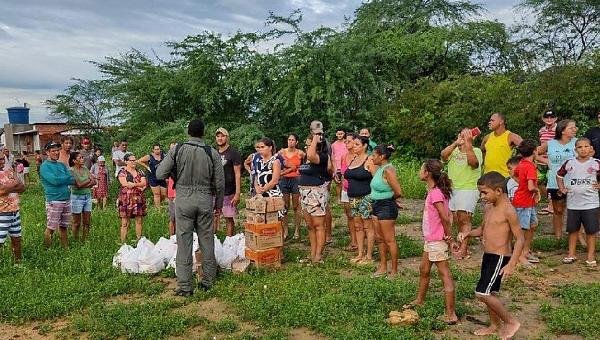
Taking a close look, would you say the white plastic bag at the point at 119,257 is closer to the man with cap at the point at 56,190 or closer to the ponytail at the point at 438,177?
the man with cap at the point at 56,190

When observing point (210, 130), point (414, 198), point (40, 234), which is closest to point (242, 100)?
point (210, 130)

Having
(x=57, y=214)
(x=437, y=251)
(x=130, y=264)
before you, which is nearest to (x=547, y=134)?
(x=437, y=251)

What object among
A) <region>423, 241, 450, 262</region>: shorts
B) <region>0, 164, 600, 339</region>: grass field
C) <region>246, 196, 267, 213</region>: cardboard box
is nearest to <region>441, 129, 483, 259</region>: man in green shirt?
<region>0, 164, 600, 339</region>: grass field

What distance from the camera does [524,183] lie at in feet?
22.2

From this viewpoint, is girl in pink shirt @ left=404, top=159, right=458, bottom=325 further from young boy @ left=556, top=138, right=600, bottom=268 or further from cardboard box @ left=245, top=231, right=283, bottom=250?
young boy @ left=556, top=138, right=600, bottom=268

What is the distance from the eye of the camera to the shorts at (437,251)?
16.6 feet

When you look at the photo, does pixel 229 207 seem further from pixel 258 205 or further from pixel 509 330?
pixel 509 330

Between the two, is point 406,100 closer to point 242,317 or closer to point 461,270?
point 461,270

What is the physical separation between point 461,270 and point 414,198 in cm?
589

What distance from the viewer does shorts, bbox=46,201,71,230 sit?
7.96 metres

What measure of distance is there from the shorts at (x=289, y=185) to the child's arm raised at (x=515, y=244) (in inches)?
173

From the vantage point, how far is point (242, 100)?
16.6m

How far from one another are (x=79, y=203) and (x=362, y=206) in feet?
15.2

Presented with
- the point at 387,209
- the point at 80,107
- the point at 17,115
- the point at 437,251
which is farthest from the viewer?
the point at 17,115
